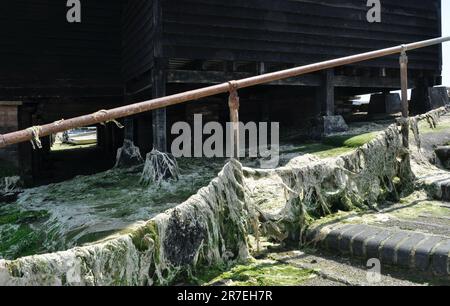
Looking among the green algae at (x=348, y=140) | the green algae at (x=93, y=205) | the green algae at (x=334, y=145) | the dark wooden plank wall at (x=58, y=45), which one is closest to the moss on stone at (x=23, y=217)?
the green algae at (x=93, y=205)

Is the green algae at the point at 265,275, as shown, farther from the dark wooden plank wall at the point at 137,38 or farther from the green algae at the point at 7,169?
the green algae at the point at 7,169

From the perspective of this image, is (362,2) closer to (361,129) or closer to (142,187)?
(361,129)

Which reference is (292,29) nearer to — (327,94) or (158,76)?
(327,94)

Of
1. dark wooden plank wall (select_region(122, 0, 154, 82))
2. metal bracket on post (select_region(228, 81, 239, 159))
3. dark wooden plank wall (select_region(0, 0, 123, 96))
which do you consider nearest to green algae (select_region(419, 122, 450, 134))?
metal bracket on post (select_region(228, 81, 239, 159))

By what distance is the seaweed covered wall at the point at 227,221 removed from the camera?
234 centimetres

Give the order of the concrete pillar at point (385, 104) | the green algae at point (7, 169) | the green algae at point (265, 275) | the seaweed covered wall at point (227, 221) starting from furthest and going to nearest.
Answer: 1. the concrete pillar at point (385, 104)
2. the green algae at point (7, 169)
3. the green algae at point (265, 275)
4. the seaweed covered wall at point (227, 221)

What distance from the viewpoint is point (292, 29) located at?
923cm

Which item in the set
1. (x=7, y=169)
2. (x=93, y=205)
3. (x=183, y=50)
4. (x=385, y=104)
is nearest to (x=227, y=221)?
(x=93, y=205)

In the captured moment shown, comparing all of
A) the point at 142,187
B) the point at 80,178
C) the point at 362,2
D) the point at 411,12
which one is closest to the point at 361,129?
the point at 362,2

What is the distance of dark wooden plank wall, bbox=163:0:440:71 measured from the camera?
26.4 feet

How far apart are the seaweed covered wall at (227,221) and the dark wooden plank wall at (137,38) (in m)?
4.93

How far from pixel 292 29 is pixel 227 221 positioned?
23.2 ft

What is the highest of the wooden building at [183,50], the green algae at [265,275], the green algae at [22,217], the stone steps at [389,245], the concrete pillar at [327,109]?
the wooden building at [183,50]

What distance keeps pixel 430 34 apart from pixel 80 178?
9800mm
